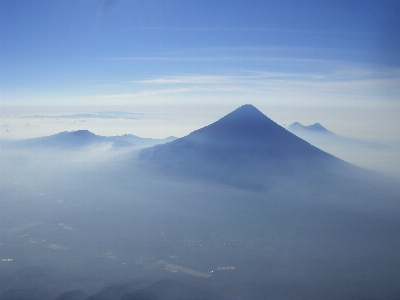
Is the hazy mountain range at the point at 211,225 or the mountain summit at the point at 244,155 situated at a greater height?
the mountain summit at the point at 244,155

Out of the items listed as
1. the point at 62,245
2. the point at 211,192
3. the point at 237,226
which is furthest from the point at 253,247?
the point at 211,192

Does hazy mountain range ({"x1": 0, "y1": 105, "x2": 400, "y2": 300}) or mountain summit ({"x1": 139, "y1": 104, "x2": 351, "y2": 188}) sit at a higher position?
mountain summit ({"x1": 139, "y1": 104, "x2": 351, "y2": 188})

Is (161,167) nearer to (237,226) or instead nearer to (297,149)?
(297,149)

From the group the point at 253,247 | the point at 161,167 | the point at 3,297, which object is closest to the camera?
the point at 3,297

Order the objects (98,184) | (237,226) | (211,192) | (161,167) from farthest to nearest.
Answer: (161,167), (98,184), (211,192), (237,226)

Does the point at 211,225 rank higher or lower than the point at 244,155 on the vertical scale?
lower

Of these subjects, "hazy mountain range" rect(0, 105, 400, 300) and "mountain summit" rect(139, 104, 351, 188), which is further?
"mountain summit" rect(139, 104, 351, 188)

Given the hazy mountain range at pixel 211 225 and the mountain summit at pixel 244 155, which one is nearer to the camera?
the hazy mountain range at pixel 211 225

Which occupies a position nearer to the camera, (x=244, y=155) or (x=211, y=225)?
(x=211, y=225)
